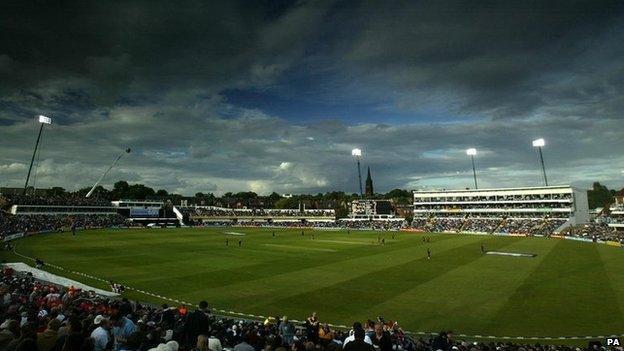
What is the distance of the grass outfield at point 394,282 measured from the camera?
22.8m

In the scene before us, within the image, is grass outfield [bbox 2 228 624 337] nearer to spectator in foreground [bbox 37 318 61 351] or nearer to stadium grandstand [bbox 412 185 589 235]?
spectator in foreground [bbox 37 318 61 351]

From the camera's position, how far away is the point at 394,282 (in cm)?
3281

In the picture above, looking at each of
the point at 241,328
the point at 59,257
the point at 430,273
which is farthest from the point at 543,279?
the point at 59,257

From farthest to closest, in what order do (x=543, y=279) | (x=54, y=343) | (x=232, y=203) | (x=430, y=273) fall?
(x=232, y=203) < (x=430, y=273) < (x=543, y=279) < (x=54, y=343)

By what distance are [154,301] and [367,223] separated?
10200cm

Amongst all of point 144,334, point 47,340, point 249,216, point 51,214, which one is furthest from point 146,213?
point 47,340

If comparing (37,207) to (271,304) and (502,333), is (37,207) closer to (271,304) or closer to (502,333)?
(271,304)

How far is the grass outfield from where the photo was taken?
2284cm

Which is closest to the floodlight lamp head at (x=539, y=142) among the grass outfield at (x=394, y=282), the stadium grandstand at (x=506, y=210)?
the stadium grandstand at (x=506, y=210)

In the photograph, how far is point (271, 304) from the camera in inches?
1014

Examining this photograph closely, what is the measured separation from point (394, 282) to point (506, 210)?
94.6 metres

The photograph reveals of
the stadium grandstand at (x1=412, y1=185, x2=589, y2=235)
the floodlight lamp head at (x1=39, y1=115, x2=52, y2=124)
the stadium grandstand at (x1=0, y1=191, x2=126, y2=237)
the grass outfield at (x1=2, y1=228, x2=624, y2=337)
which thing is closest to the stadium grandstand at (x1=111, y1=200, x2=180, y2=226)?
the stadium grandstand at (x1=0, y1=191, x2=126, y2=237)

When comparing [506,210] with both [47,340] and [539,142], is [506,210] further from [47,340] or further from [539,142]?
[47,340]

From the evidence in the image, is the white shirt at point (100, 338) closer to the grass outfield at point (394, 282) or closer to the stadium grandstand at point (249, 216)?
the grass outfield at point (394, 282)
